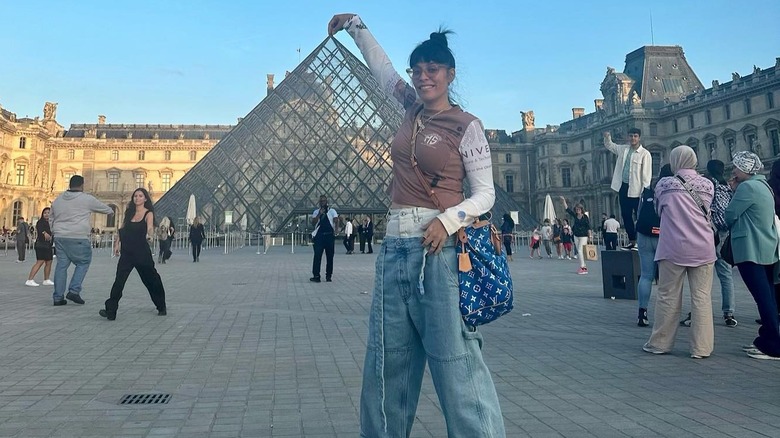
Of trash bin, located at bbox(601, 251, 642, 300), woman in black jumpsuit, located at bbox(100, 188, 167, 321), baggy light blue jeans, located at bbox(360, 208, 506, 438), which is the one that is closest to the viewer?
baggy light blue jeans, located at bbox(360, 208, 506, 438)

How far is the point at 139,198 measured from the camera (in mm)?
5574

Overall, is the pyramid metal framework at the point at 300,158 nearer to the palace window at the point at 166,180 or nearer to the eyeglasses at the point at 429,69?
the eyeglasses at the point at 429,69

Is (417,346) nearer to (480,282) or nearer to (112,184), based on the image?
(480,282)

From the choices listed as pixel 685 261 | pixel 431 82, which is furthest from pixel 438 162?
pixel 685 261

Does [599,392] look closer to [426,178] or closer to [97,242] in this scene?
[426,178]

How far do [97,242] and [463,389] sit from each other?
3053cm

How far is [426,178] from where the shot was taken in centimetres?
162

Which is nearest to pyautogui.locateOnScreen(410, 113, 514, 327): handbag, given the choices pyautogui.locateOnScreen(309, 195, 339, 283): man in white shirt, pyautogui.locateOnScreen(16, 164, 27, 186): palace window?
pyautogui.locateOnScreen(309, 195, 339, 283): man in white shirt

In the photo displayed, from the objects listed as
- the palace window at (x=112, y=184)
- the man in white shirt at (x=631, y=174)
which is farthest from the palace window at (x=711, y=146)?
the palace window at (x=112, y=184)

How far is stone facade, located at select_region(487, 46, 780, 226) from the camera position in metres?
39.2

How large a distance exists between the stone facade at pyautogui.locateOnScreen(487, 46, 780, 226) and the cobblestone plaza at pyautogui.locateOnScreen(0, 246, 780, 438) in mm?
37061

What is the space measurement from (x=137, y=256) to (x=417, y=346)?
466 cm

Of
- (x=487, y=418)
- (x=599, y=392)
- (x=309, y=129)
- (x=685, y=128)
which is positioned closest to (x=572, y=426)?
(x=599, y=392)

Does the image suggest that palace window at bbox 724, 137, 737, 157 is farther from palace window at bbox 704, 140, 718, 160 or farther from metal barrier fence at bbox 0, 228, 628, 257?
metal barrier fence at bbox 0, 228, 628, 257
